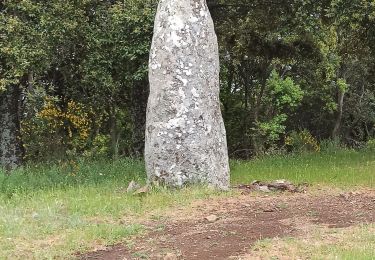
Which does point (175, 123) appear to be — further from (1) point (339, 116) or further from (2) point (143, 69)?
(1) point (339, 116)

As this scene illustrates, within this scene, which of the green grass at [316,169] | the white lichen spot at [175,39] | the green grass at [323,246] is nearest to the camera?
the green grass at [323,246]

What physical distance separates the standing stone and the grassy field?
1.33 feet

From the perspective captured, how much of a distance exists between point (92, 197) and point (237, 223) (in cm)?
238

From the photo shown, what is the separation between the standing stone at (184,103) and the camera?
828cm

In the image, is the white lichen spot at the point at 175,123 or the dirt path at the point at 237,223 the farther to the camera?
the white lichen spot at the point at 175,123

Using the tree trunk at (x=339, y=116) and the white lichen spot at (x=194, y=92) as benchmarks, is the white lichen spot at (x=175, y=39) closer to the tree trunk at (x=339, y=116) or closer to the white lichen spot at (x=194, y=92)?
the white lichen spot at (x=194, y=92)

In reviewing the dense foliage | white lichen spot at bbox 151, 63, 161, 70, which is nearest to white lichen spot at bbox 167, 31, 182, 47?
white lichen spot at bbox 151, 63, 161, 70

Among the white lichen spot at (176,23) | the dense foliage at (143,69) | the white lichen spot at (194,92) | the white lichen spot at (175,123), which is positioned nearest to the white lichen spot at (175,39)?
the white lichen spot at (176,23)

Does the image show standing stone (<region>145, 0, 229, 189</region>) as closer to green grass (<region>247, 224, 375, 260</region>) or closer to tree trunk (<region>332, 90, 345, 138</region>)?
green grass (<region>247, 224, 375, 260</region>)

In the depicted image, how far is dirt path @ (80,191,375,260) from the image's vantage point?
18.1 ft

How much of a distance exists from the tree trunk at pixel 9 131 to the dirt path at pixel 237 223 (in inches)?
256

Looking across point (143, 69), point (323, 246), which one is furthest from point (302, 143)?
→ point (323, 246)

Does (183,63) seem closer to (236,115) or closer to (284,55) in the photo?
(284,55)

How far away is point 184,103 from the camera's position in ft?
27.6
